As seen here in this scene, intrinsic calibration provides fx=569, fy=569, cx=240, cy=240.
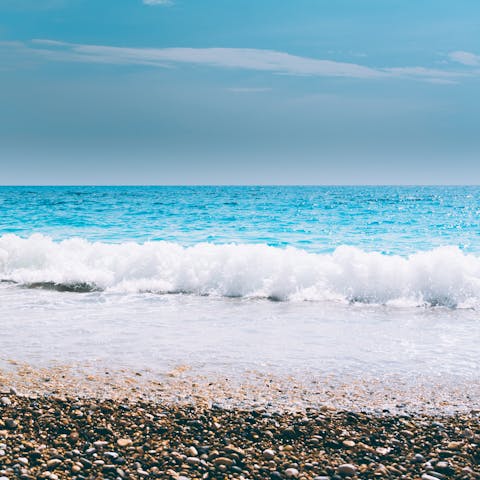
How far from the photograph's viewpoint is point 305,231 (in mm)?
25500

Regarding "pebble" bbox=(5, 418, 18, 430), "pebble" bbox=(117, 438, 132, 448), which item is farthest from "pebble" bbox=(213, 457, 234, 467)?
"pebble" bbox=(5, 418, 18, 430)

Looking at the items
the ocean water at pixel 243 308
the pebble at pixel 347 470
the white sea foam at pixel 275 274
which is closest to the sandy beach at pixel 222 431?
the pebble at pixel 347 470

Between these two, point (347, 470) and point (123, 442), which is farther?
point (123, 442)

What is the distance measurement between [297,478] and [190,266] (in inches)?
364

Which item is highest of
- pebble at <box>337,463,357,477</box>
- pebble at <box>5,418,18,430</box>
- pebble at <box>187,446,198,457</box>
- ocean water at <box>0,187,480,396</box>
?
ocean water at <box>0,187,480,396</box>

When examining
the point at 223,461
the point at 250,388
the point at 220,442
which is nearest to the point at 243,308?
the point at 250,388

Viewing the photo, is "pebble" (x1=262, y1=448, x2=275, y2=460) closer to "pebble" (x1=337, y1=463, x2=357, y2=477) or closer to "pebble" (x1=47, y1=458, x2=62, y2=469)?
"pebble" (x1=337, y1=463, x2=357, y2=477)

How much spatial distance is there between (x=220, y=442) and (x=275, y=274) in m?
7.99

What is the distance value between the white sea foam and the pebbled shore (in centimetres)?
640

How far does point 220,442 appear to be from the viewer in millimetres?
4695

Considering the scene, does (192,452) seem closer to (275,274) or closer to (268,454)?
(268,454)

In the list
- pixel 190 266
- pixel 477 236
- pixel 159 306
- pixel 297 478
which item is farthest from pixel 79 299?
pixel 477 236

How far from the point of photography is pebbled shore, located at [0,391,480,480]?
4.26 meters

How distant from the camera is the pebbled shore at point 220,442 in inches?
168
